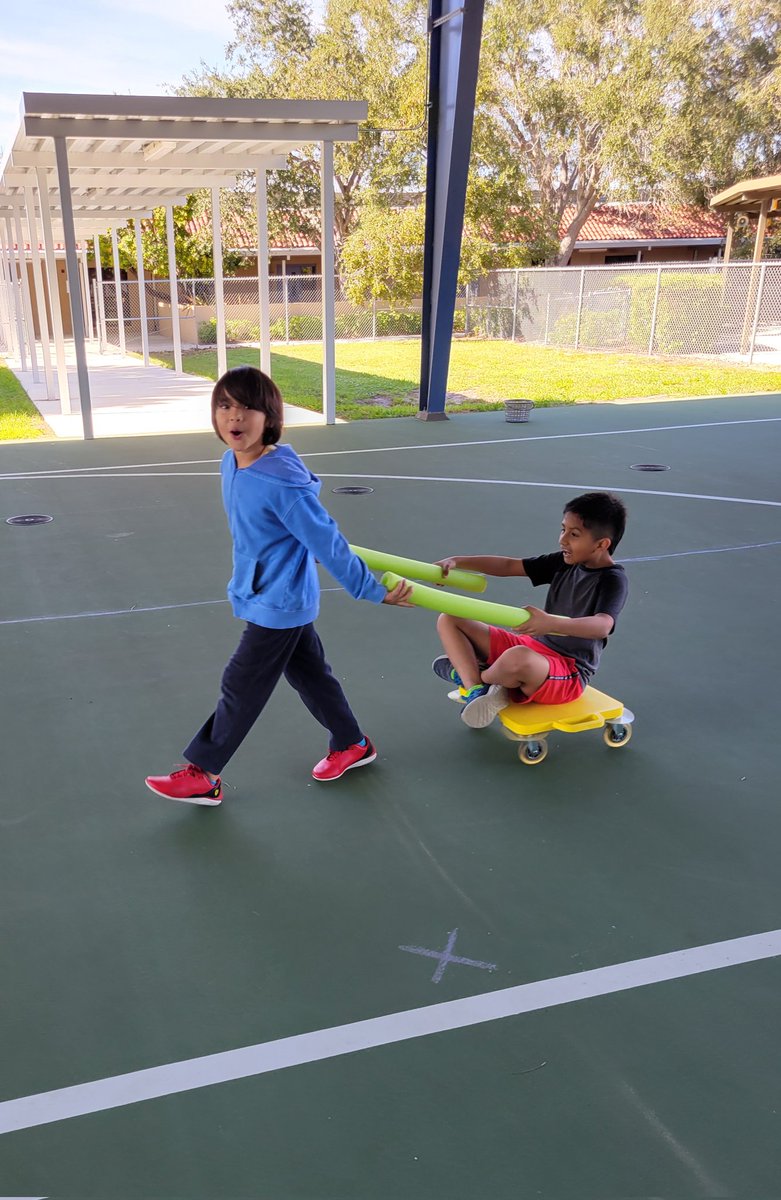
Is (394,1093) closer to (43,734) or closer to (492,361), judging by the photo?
(43,734)

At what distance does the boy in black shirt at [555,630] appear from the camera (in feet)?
12.4

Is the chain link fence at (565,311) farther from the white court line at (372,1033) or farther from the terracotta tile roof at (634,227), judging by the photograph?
the white court line at (372,1033)

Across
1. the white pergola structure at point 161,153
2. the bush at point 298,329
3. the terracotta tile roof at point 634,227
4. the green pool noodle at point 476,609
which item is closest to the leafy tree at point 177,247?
the bush at point 298,329

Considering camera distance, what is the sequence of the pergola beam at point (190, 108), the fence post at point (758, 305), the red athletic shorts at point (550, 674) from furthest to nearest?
the fence post at point (758, 305), the pergola beam at point (190, 108), the red athletic shorts at point (550, 674)

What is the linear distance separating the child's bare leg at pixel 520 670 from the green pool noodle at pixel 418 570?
0.33 metres

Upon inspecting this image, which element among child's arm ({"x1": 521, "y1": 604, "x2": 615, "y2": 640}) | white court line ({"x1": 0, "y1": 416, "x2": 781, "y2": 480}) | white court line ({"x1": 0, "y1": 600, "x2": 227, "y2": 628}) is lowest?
white court line ({"x1": 0, "y1": 416, "x2": 781, "y2": 480})

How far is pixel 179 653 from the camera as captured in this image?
525cm

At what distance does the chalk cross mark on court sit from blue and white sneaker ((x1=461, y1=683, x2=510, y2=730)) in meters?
1.30

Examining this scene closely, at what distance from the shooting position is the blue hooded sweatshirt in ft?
10.6

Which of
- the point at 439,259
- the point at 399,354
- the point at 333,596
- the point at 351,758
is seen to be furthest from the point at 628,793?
the point at 399,354

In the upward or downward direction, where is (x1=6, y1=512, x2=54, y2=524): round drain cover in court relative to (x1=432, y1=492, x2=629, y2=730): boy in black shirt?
downward

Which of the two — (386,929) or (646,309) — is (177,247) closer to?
(646,309)

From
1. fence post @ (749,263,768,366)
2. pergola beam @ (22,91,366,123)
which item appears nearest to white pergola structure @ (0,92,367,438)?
pergola beam @ (22,91,366,123)

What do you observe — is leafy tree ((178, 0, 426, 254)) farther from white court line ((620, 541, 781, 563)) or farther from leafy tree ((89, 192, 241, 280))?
white court line ((620, 541, 781, 563))
